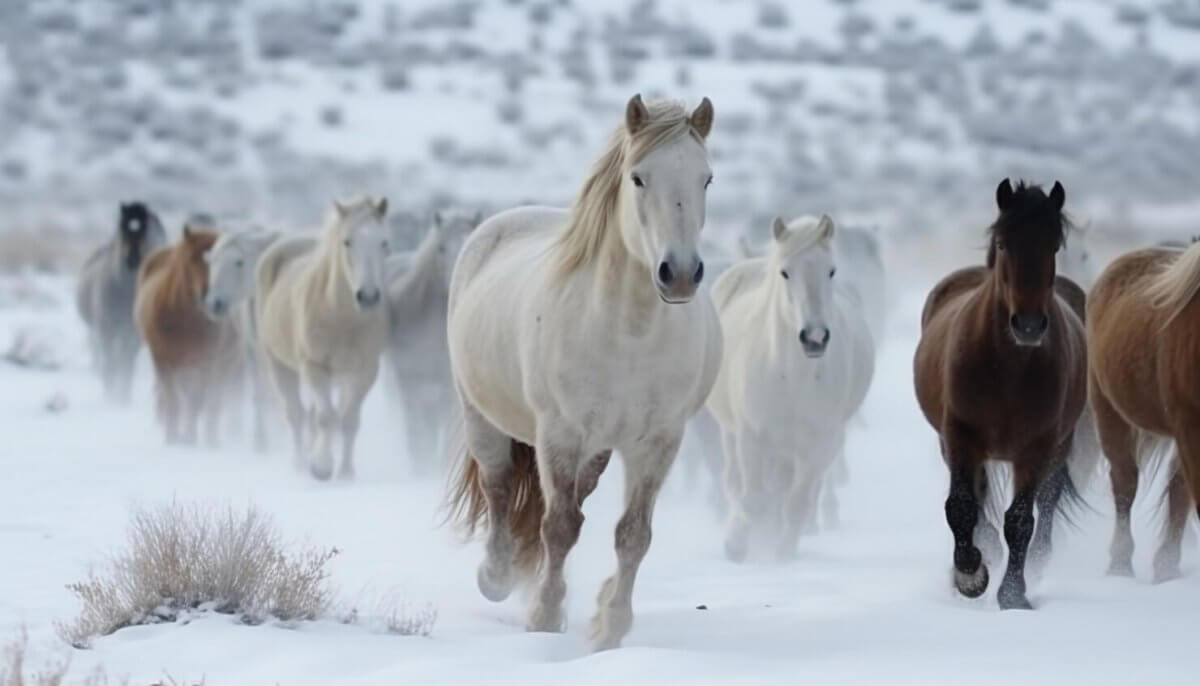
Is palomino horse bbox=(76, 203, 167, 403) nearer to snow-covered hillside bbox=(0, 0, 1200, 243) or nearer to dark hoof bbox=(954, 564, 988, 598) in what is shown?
Answer: snow-covered hillside bbox=(0, 0, 1200, 243)

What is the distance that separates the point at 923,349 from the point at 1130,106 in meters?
31.0

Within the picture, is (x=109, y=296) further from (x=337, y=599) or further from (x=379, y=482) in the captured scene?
(x=337, y=599)

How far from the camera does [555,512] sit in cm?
670

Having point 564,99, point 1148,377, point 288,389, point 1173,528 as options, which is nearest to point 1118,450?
point 1173,528

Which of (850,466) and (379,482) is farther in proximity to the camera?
(850,466)

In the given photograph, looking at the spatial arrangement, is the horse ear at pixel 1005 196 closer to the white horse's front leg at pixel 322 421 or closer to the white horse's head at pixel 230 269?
the white horse's front leg at pixel 322 421

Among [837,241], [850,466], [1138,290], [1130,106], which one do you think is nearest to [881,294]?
[837,241]

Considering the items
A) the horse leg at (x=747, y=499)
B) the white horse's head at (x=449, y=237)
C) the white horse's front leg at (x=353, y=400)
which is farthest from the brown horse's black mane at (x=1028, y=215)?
the white horse's head at (x=449, y=237)

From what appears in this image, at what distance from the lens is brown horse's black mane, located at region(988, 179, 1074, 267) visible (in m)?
7.14

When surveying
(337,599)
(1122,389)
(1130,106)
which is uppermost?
(1130,106)

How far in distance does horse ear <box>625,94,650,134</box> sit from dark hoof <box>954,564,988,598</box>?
8.45ft

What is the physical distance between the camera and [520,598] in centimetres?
784

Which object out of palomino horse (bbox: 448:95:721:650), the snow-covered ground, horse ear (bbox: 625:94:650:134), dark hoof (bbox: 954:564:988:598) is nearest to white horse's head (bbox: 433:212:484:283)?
the snow-covered ground

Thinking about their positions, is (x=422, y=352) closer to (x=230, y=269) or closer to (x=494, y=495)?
(x=230, y=269)
